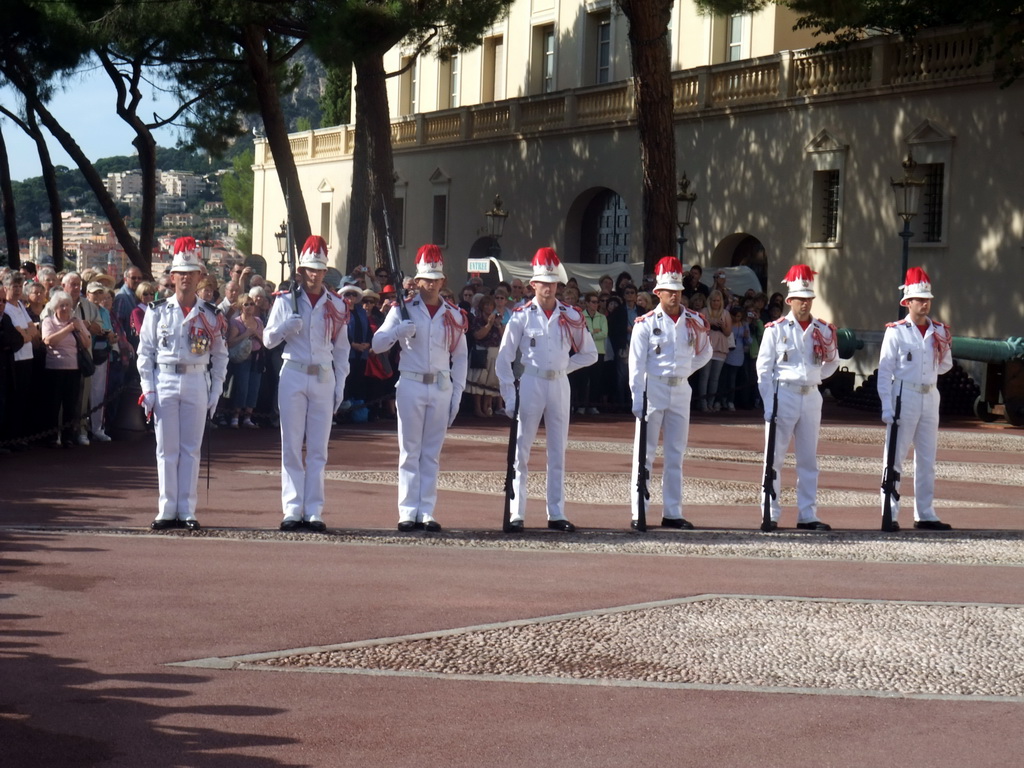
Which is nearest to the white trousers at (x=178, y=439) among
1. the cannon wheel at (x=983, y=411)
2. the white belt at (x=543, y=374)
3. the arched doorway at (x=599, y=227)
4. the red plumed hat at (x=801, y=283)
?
the white belt at (x=543, y=374)

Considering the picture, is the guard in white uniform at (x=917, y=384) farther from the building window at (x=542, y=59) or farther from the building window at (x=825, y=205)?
the building window at (x=542, y=59)

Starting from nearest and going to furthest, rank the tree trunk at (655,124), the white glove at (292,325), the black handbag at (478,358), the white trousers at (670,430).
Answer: the white glove at (292,325), the white trousers at (670,430), the black handbag at (478,358), the tree trunk at (655,124)

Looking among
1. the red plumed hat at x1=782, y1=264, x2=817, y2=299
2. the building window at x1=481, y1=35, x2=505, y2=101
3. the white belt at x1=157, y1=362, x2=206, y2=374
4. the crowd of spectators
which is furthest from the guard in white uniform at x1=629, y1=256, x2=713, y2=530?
the building window at x1=481, y1=35, x2=505, y2=101

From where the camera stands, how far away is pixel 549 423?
1285cm

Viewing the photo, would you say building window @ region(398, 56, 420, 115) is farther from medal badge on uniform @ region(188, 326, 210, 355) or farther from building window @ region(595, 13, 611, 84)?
medal badge on uniform @ region(188, 326, 210, 355)

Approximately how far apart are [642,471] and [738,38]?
26.8 m

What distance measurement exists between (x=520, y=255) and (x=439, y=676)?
37306 millimetres

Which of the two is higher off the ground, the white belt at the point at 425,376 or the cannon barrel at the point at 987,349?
the cannon barrel at the point at 987,349

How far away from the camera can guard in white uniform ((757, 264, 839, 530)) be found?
13.1 m

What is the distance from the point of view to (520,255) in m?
44.3

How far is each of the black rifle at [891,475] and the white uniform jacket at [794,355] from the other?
67 centimetres

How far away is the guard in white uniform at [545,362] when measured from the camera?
1262cm

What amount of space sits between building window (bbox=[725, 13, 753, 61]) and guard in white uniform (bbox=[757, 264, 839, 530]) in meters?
24.6

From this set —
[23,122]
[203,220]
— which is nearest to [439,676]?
[23,122]
